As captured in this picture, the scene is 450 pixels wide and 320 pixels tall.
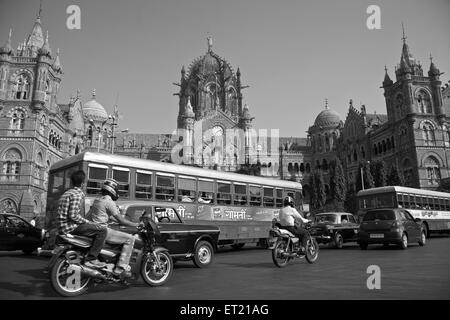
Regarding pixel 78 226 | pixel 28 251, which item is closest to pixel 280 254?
pixel 78 226

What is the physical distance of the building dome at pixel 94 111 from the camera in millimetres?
73875

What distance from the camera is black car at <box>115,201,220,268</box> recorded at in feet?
31.1

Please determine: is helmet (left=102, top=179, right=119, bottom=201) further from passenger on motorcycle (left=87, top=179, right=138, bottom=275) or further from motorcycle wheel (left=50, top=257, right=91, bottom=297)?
motorcycle wheel (left=50, top=257, right=91, bottom=297)

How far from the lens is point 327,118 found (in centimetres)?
7381

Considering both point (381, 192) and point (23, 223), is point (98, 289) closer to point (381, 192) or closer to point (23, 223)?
point (23, 223)

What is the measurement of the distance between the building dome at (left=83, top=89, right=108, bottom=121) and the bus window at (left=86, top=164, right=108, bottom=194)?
64988 millimetres

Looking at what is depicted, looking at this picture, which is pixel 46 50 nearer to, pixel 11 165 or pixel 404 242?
pixel 11 165

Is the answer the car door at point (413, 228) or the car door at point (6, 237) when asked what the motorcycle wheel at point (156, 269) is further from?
the car door at point (413, 228)

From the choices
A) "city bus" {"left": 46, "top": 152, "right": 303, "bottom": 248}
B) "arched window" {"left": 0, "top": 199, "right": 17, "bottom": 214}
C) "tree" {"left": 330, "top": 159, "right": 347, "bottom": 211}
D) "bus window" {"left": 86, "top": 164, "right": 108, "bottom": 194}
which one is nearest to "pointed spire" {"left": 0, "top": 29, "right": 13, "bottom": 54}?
"arched window" {"left": 0, "top": 199, "right": 17, "bottom": 214}

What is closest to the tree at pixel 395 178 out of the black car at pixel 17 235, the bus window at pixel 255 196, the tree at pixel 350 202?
the tree at pixel 350 202

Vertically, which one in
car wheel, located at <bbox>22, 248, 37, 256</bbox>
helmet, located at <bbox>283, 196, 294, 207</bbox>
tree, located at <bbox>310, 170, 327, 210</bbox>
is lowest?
car wheel, located at <bbox>22, 248, 37, 256</bbox>

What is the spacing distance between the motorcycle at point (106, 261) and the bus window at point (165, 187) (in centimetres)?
627

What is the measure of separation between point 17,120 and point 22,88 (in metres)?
4.25
